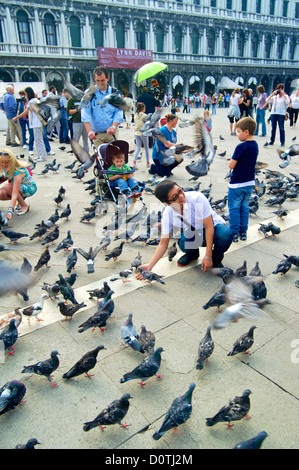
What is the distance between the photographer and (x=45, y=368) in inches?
98.2

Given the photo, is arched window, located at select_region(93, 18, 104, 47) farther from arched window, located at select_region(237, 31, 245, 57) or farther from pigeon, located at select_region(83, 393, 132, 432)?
pigeon, located at select_region(83, 393, 132, 432)

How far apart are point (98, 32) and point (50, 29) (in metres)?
5.24

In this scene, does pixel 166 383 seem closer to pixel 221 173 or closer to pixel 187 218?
pixel 187 218

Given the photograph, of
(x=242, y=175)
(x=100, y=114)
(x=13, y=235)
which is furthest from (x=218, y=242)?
(x=100, y=114)

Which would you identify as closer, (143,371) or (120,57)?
(143,371)

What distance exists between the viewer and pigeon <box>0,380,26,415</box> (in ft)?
7.29

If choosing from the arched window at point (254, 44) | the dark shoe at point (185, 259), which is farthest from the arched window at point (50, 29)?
the dark shoe at point (185, 259)

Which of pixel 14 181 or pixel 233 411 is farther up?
pixel 14 181

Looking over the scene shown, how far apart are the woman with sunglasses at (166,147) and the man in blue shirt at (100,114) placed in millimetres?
1748

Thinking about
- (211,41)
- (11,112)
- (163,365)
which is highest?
(211,41)

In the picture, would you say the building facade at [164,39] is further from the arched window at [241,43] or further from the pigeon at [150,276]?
the pigeon at [150,276]

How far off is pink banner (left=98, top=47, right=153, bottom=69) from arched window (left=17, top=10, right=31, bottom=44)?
6.95m

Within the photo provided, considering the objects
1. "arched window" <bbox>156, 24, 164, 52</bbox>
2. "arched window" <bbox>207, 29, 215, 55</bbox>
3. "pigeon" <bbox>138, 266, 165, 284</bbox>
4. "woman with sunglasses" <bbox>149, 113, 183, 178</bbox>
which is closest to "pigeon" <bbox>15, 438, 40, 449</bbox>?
"pigeon" <bbox>138, 266, 165, 284</bbox>

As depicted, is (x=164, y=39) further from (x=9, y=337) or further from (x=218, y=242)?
(x=9, y=337)
